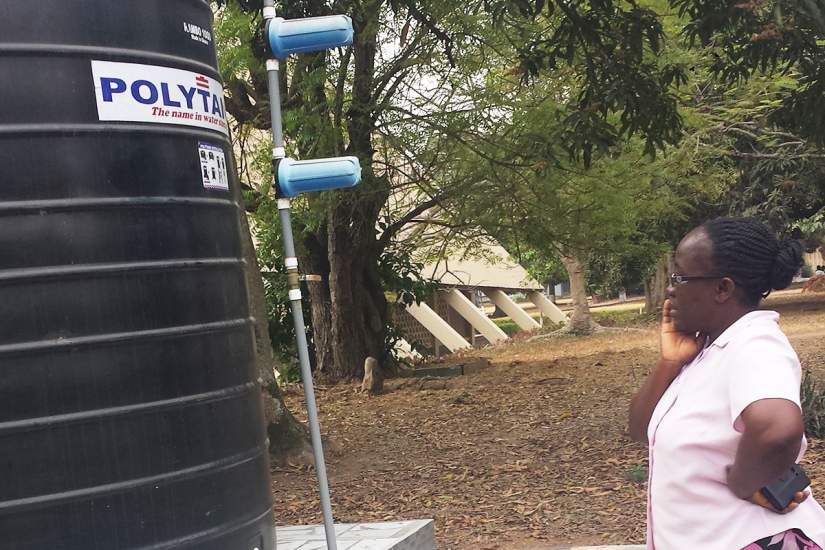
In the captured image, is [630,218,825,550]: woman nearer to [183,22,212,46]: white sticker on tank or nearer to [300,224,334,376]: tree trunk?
[183,22,212,46]: white sticker on tank

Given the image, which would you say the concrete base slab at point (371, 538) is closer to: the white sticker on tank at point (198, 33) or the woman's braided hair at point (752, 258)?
the white sticker on tank at point (198, 33)

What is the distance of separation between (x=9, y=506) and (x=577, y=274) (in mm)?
21672

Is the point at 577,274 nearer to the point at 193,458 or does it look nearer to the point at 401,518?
the point at 401,518

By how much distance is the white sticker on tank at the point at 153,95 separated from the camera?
9.63ft

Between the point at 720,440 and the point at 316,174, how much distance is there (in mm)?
1790

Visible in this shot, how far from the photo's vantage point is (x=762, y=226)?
264 cm

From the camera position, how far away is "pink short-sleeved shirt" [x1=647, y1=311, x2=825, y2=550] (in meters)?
2.36

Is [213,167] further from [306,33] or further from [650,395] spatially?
[650,395]

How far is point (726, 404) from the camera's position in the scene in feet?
7.89

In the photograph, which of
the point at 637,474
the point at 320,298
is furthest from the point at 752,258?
the point at 320,298

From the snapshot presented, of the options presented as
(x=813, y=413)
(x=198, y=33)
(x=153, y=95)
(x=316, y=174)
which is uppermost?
(x=198, y=33)

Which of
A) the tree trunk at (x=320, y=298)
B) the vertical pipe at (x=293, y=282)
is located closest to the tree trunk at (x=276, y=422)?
the tree trunk at (x=320, y=298)

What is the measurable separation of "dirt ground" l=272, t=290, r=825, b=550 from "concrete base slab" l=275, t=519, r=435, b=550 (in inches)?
47.1

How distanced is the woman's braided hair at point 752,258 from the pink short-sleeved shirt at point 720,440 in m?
0.09
